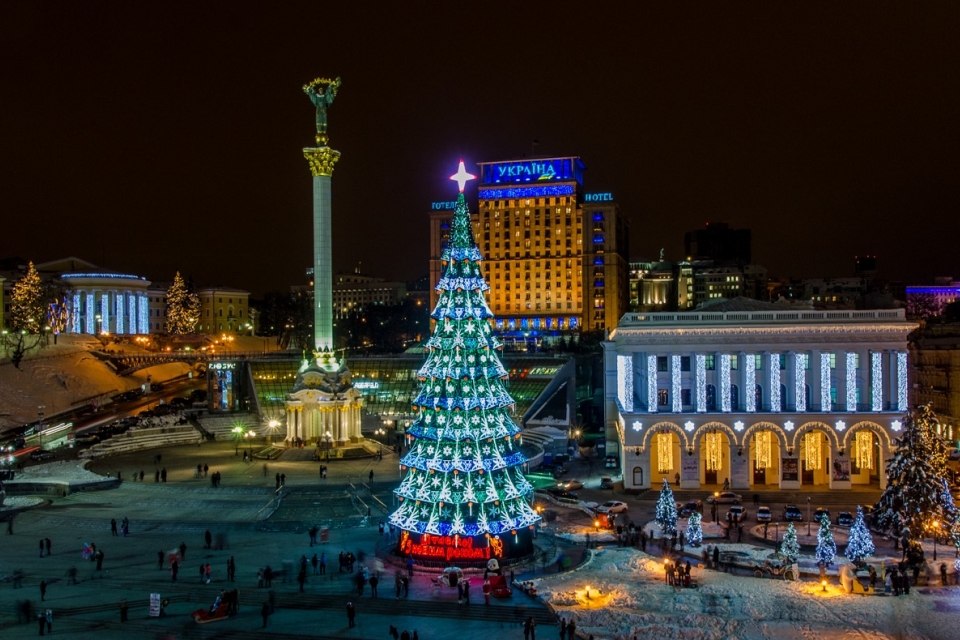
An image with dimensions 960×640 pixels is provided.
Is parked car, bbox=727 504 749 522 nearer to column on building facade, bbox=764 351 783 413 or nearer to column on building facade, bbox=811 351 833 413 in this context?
column on building facade, bbox=764 351 783 413

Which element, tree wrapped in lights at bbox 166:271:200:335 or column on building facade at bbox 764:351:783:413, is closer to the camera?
column on building facade at bbox 764:351:783:413

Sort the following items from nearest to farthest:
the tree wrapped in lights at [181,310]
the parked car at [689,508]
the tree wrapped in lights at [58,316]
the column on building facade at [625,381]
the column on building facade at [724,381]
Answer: the parked car at [689,508] → the column on building facade at [724,381] → the column on building facade at [625,381] → the tree wrapped in lights at [58,316] → the tree wrapped in lights at [181,310]

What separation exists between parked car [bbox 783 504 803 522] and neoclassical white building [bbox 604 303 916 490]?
7847 millimetres

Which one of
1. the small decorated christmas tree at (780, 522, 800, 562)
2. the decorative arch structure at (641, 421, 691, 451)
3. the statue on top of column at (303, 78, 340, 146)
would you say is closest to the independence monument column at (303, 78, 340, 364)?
the statue on top of column at (303, 78, 340, 146)

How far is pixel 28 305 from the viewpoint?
120m

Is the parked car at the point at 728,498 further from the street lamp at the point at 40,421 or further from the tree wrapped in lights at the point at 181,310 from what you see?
the tree wrapped in lights at the point at 181,310

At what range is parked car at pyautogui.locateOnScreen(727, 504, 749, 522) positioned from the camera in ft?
137

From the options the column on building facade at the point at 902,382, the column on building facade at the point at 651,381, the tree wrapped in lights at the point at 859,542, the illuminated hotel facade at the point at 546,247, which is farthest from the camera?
the illuminated hotel facade at the point at 546,247

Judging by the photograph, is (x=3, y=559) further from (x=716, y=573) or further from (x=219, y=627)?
(x=716, y=573)

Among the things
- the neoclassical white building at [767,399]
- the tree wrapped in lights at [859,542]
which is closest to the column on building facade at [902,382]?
the neoclassical white building at [767,399]

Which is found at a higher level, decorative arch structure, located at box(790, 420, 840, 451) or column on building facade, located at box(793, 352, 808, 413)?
column on building facade, located at box(793, 352, 808, 413)

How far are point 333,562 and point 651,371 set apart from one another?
25194 mm

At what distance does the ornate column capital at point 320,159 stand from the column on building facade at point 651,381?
29631 mm

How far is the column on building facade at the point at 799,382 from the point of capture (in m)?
52.7
